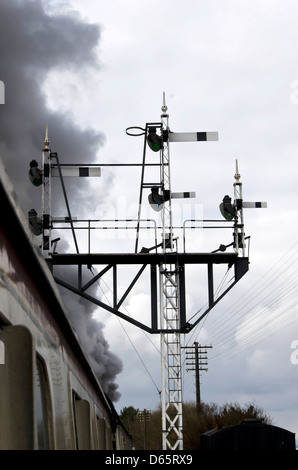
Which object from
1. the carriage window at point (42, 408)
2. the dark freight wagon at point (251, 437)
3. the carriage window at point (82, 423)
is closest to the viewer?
the carriage window at point (42, 408)

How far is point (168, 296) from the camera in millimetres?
22031

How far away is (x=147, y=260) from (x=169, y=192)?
2.21m

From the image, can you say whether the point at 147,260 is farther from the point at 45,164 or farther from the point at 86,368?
the point at 86,368

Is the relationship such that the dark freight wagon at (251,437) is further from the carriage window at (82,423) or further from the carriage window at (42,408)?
the carriage window at (42,408)

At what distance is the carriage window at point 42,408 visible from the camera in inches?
180

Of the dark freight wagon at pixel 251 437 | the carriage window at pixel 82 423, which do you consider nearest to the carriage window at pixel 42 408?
the carriage window at pixel 82 423

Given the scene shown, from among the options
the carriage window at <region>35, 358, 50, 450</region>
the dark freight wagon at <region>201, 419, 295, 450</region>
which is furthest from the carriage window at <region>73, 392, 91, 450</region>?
the dark freight wagon at <region>201, 419, 295, 450</region>

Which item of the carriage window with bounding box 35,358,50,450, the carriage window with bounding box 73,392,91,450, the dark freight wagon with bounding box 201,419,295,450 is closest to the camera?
the carriage window with bounding box 35,358,50,450

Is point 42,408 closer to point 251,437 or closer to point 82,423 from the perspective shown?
point 82,423

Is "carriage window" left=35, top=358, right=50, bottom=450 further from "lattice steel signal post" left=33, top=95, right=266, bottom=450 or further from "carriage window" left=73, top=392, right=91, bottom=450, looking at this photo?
"lattice steel signal post" left=33, top=95, right=266, bottom=450

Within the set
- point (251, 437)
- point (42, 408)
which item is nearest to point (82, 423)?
point (42, 408)

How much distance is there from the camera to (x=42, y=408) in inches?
188

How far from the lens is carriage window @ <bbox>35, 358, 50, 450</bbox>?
4.56 m
